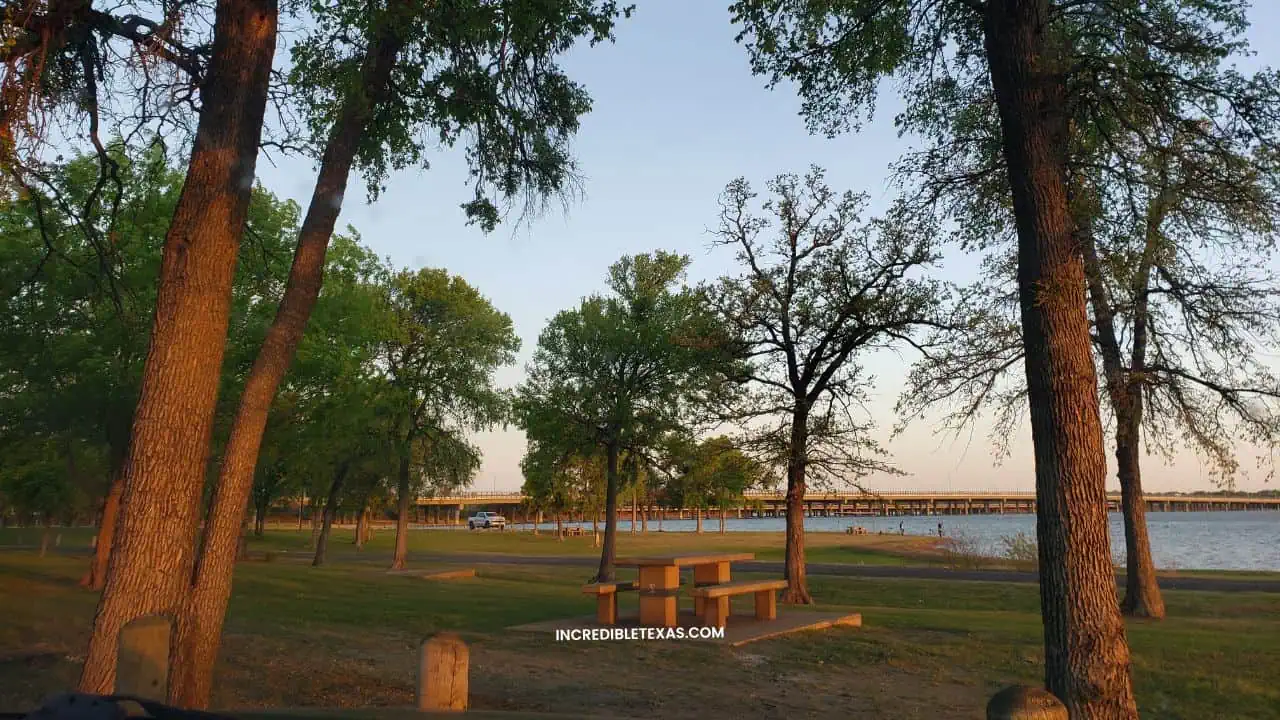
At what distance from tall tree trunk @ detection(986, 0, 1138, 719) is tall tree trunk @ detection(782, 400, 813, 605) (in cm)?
1296

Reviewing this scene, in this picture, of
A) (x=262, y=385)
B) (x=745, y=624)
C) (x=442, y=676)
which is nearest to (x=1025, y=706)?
(x=442, y=676)

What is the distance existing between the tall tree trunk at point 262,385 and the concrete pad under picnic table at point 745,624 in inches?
290

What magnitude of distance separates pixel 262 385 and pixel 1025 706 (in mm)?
6902

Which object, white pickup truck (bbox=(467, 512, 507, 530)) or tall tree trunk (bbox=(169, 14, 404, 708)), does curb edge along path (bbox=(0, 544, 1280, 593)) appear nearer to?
tall tree trunk (bbox=(169, 14, 404, 708))

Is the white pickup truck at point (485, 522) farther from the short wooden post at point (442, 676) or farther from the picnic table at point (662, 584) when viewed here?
the short wooden post at point (442, 676)

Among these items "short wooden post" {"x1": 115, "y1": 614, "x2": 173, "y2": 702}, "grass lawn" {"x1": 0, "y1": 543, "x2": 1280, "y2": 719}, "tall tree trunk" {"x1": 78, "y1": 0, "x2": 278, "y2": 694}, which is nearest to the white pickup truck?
"grass lawn" {"x1": 0, "y1": 543, "x2": 1280, "y2": 719}

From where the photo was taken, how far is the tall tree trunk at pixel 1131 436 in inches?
690

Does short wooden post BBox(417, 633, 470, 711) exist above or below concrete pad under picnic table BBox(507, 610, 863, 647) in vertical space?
above

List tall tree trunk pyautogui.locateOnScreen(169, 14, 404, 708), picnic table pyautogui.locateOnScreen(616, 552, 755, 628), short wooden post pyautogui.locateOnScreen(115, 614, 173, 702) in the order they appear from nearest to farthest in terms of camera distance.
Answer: short wooden post pyautogui.locateOnScreen(115, 614, 173, 702)
tall tree trunk pyautogui.locateOnScreen(169, 14, 404, 708)
picnic table pyautogui.locateOnScreen(616, 552, 755, 628)

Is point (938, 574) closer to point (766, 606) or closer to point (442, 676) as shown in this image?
point (766, 606)

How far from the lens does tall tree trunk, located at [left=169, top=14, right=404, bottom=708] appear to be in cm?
743

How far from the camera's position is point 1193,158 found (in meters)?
7.99

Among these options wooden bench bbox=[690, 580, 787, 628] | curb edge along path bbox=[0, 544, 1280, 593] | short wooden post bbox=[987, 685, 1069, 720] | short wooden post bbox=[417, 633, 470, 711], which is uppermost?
short wooden post bbox=[987, 685, 1069, 720]

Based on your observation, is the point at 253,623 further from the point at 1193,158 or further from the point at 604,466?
the point at 604,466
